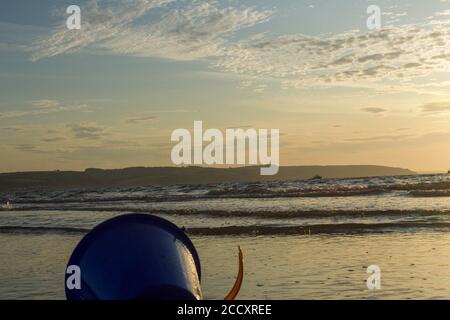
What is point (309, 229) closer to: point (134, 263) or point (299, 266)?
point (299, 266)

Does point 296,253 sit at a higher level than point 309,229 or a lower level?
lower

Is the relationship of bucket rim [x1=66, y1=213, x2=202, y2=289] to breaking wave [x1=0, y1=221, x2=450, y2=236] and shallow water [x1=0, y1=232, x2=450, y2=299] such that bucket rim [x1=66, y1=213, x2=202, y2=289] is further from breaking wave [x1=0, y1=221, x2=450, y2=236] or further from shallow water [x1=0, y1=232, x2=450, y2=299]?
breaking wave [x1=0, y1=221, x2=450, y2=236]

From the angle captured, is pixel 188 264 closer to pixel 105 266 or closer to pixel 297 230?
pixel 105 266

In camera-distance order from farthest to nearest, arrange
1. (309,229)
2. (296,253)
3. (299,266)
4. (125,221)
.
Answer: (309,229), (296,253), (299,266), (125,221)

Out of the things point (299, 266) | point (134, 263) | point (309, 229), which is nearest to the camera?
point (134, 263)

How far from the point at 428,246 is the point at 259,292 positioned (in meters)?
5.54

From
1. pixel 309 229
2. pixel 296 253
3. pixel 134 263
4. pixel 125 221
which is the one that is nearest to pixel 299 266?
pixel 296 253

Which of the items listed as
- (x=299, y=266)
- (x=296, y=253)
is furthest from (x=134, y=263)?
(x=296, y=253)

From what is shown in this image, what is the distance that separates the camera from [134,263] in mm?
5230

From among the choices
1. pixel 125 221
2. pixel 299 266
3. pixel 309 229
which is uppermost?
pixel 125 221

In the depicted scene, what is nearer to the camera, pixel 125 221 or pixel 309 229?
pixel 125 221

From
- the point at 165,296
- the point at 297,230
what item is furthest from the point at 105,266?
the point at 297,230
